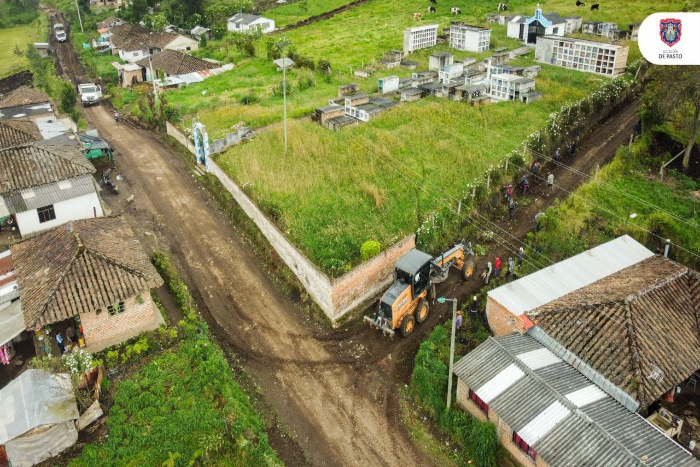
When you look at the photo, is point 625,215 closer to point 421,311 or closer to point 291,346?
point 421,311

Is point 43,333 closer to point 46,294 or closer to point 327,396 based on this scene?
point 46,294

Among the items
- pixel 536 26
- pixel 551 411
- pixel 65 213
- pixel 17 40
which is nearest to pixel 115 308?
pixel 65 213

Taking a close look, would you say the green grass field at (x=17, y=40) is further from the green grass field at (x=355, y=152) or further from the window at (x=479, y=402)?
the window at (x=479, y=402)

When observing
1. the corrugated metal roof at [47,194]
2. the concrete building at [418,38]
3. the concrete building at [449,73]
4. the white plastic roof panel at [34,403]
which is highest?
the concrete building at [418,38]

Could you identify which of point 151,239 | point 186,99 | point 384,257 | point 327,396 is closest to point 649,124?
point 384,257

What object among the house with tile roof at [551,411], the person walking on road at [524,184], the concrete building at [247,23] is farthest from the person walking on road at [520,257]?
the concrete building at [247,23]

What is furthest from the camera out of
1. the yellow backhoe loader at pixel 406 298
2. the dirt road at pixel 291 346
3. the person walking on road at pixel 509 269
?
the person walking on road at pixel 509 269

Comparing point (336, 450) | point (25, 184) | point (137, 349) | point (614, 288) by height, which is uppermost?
point (25, 184)
